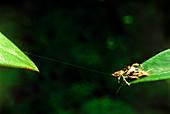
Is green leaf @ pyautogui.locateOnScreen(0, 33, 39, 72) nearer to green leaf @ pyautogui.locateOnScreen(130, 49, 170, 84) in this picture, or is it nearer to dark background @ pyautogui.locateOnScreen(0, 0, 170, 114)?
green leaf @ pyautogui.locateOnScreen(130, 49, 170, 84)

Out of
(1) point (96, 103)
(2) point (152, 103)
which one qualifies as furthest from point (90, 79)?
(2) point (152, 103)

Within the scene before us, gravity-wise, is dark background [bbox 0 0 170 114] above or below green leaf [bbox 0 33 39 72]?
below

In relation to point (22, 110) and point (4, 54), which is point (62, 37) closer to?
point (22, 110)

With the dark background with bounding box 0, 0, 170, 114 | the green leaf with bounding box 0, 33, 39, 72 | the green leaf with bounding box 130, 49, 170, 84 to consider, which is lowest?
the dark background with bounding box 0, 0, 170, 114

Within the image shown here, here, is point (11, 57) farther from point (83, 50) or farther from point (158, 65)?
point (83, 50)

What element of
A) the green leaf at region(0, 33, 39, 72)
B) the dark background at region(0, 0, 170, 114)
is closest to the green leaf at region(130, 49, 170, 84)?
the green leaf at region(0, 33, 39, 72)

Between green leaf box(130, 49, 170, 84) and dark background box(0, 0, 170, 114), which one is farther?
dark background box(0, 0, 170, 114)

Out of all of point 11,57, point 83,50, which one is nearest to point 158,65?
point 11,57

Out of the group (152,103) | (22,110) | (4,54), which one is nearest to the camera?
(4,54)

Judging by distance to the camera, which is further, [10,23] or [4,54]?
[10,23]
